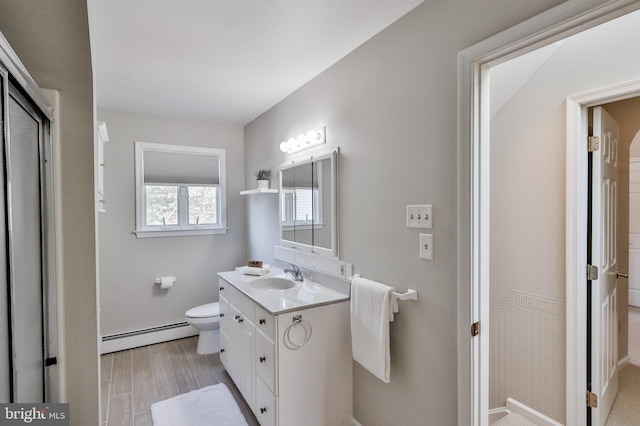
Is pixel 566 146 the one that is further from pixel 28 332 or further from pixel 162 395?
pixel 162 395

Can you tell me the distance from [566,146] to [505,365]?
1.44 meters

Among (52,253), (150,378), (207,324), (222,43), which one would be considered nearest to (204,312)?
(207,324)

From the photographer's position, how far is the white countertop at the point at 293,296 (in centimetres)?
188

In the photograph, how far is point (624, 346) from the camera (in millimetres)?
2688

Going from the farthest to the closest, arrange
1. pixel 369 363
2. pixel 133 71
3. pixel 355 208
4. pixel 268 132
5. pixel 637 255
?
pixel 637 255 → pixel 268 132 → pixel 133 71 → pixel 355 208 → pixel 369 363

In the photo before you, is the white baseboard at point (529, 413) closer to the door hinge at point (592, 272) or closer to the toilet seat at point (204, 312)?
the door hinge at point (592, 272)

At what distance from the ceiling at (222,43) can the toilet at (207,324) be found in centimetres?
198

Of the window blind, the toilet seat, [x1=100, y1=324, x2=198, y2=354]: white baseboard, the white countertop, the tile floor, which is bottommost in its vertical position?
the tile floor

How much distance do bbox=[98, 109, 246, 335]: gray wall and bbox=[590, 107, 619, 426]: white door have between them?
3.23 meters

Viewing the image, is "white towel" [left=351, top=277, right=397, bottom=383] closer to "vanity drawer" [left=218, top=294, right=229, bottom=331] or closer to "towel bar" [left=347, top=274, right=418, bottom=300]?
"towel bar" [left=347, top=274, right=418, bottom=300]

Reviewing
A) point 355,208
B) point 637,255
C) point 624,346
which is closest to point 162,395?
point 355,208

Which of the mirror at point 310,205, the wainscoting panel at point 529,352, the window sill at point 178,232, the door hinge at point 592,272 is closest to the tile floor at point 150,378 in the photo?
the window sill at point 178,232

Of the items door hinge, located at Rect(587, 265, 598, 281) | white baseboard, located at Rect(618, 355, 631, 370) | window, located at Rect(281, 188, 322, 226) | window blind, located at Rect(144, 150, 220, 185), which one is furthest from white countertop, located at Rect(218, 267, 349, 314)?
white baseboard, located at Rect(618, 355, 631, 370)

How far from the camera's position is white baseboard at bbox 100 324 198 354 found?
3184mm
